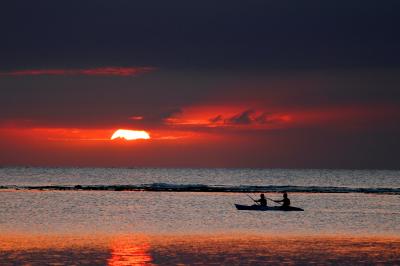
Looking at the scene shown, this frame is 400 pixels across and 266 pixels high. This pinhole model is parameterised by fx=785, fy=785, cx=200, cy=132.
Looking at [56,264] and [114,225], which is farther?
[114,225]

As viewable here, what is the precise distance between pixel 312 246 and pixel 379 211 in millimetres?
25319

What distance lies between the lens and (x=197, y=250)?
31094 millimetres

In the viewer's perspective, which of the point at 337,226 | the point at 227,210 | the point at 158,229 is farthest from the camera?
the point at 227,210

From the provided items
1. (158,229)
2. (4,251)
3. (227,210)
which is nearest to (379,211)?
(227,210)

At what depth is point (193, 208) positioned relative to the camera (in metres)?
58.2

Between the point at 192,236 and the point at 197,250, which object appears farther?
the point at 192,236

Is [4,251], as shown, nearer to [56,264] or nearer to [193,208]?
[56,264]

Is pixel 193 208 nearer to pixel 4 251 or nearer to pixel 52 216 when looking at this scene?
pixel 52 216

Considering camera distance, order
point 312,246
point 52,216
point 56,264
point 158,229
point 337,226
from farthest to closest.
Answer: point 52,216, point 337,226, point 158,229, point 312,246, point 56,264

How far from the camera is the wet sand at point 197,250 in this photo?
1106 inches

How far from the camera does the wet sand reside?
92.2 ft

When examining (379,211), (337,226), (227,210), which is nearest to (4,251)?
(337,226)

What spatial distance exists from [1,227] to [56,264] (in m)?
13.3

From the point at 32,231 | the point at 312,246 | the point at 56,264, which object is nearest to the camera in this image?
the point at 56,264
